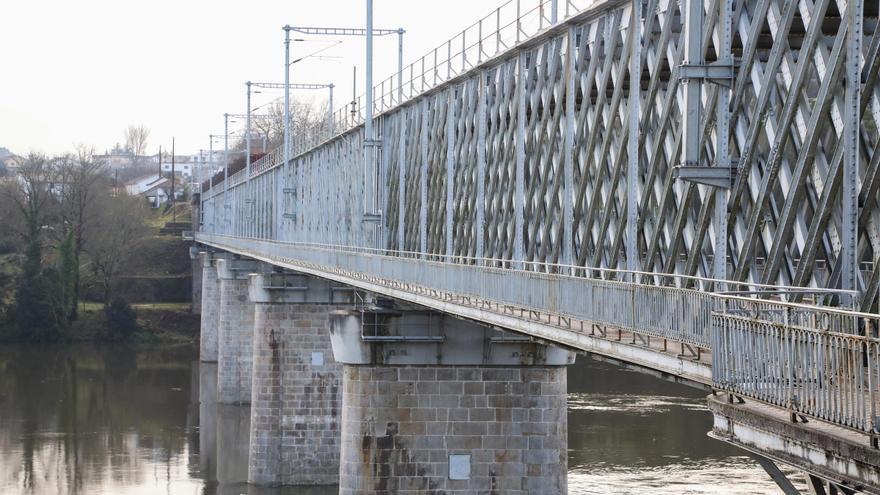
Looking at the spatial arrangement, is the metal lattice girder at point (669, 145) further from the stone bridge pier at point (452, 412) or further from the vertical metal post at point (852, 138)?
the stone bridge pier at point (452, 412)

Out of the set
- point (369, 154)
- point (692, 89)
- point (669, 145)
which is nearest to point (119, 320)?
point (369, 154)

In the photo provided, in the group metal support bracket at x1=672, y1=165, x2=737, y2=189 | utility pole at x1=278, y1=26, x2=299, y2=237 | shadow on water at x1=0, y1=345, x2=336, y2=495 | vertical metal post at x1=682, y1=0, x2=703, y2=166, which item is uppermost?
utility pole at x1=278, y1=26, x2=299, y2=237

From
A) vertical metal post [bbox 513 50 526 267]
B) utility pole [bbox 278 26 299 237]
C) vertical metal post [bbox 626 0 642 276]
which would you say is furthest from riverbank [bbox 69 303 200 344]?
vertical metal post [bbox 626 0 642 276]

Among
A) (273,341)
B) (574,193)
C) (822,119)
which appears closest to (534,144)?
(574,193)

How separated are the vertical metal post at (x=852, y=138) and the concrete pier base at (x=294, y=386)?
3492 centimetres

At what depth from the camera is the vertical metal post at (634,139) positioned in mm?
20641

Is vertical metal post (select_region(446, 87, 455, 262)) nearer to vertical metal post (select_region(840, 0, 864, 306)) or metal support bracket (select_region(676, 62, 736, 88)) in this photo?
metal support bracket (select_region(676, 62, 736, 88))

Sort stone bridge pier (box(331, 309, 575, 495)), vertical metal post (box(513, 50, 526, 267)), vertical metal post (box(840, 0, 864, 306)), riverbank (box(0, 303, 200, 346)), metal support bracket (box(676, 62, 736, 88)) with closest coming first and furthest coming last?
1. vertical metal post (box(840, 0, 864, 306))
2. metal support bracket (box(676, 62, 736, 88))
3. vertical metal post (box(513, 50, 526, 267))
4. stone bridge pier (box(331, 309, 575, 495))
5. riverbank (box(0, 303, 200, 346))

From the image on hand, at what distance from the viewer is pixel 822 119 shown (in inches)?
594

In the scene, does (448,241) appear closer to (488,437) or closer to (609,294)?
(488,437)

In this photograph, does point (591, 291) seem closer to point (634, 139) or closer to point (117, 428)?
point (634, 139)

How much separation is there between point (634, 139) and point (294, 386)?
32329mm

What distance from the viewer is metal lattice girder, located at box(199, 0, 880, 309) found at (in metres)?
15.0

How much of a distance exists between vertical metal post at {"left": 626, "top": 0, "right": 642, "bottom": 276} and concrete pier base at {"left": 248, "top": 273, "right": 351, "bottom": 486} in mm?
28460
